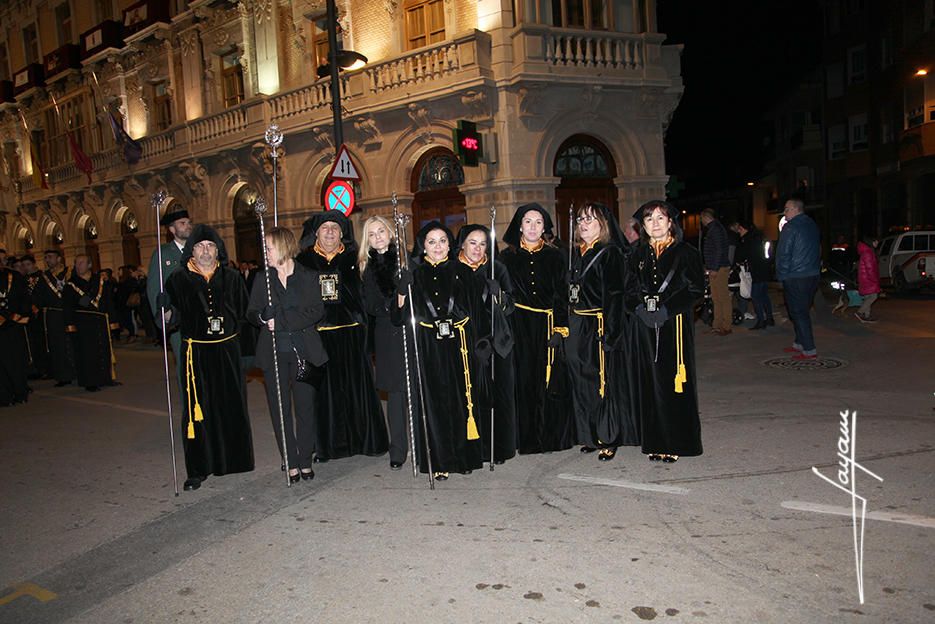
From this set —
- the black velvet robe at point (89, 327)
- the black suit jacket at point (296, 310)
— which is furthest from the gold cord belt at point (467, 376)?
the black velvet robe at point (89, 327)

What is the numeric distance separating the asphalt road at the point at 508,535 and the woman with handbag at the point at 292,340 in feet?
1.36

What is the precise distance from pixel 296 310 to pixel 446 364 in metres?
→ 1.25

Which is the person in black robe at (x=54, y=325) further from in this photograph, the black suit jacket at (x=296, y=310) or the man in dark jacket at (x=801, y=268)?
the man in dark jacket at (x=801, y=268)

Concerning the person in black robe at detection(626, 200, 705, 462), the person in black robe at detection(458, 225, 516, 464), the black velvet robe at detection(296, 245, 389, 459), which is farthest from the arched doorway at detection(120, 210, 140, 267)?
the person in black robe at detection(626, 200, 705, 462)

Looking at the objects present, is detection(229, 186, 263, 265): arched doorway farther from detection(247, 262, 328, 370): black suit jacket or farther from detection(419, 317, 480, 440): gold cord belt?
detection(419, 317, 480, 440): gold cord belt

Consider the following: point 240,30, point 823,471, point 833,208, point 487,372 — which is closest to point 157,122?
point 240,30

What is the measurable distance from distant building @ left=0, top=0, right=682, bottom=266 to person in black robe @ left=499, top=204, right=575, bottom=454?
31.4ft

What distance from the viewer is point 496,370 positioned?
5465 millimetres

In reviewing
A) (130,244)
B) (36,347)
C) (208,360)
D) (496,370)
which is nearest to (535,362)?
(496,370)

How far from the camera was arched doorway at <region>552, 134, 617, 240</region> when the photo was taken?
15.9 m

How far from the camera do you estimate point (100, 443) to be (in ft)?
23.4

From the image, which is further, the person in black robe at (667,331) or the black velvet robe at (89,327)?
the black velvet robe at (89,327)

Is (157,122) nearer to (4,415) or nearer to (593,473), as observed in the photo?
(4,415)

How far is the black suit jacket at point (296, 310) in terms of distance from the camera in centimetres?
529
